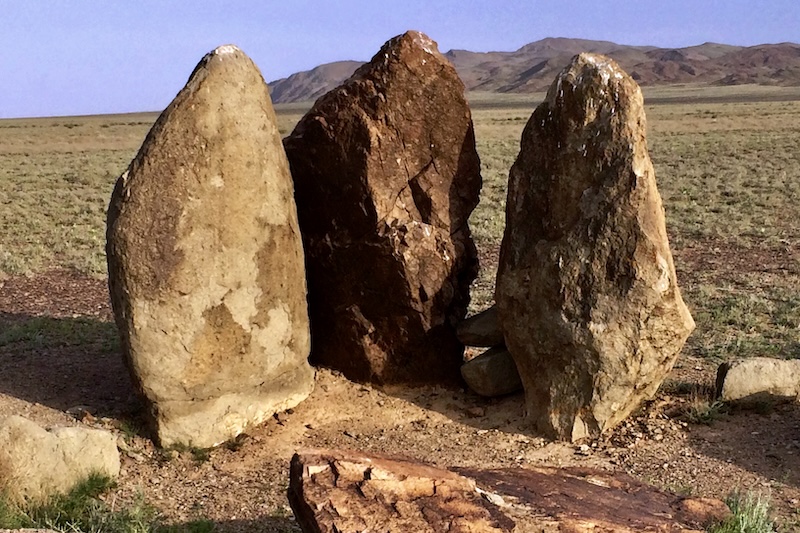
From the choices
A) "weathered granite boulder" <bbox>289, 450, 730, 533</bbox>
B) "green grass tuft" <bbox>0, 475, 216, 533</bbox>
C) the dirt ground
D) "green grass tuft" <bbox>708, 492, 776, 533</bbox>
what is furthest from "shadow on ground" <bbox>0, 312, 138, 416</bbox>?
"green grass tuft" <bbox>708, 492, 776, 533</bbox>

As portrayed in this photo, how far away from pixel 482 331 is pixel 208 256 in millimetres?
2550

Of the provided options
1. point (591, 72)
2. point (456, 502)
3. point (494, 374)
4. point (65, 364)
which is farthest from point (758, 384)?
point (65, 364)

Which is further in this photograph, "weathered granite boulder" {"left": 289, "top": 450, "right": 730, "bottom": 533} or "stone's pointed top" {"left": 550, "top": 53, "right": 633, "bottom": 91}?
"stone's pointed top" {"left": 550, "top": 53, "right": 633, "bottom": 91}

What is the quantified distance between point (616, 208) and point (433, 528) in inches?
134

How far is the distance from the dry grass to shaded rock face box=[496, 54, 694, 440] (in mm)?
2632

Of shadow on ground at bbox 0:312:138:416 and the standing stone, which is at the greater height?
the standing stone

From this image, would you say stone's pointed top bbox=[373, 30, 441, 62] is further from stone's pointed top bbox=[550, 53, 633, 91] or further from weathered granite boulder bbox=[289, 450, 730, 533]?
weathered granite boulder bbox=[289, 450, 730, 533]

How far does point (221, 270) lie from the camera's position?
6.48m

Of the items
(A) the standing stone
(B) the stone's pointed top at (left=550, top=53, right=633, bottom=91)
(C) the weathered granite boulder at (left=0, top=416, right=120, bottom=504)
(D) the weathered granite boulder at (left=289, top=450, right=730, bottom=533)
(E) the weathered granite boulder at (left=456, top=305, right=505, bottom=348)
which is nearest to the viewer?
(D) the weathered granite boulder at (left=289, top=450, right=730, bottom=533)

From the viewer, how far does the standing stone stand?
6230 mm

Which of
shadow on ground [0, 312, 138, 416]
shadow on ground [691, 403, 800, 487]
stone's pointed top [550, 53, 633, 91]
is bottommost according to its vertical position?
shadow on ground [691, 403, 800, 487]

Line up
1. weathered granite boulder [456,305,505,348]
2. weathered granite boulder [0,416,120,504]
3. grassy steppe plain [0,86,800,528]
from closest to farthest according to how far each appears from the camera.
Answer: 1. weathered granite boulder [0,416,120,504]
2. weathered granite boulder [456,305,505,348]
3. grassy steppe plain [0,86,800,528]

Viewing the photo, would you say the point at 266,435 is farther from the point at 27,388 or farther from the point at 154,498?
the point at 27,388

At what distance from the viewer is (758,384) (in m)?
6.97
